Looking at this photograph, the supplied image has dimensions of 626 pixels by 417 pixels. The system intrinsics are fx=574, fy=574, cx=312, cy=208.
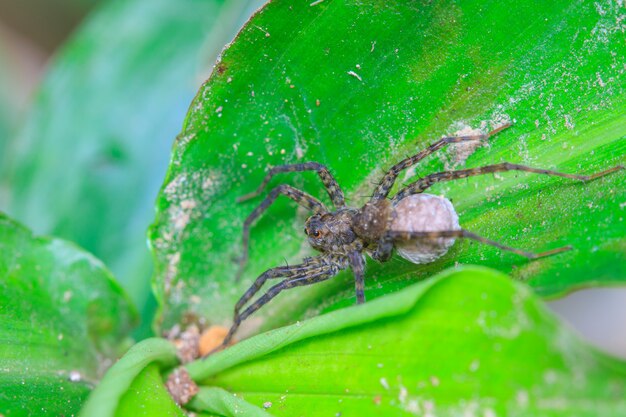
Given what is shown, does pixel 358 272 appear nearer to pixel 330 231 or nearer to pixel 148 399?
pixel 330 231

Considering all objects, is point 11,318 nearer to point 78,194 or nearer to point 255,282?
point 255,282

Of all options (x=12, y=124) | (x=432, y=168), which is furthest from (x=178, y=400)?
(x=12, y=124)

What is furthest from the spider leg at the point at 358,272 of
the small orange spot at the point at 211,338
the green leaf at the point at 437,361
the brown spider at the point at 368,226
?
the small orange spot at the point at 211,338

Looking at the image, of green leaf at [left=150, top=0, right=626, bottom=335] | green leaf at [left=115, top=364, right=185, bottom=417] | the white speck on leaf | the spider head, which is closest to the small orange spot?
green leaf at [left=150, top=0, right=626, bottom=335]

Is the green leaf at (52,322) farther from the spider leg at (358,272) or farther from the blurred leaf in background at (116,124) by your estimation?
the spider leg at (358,272)

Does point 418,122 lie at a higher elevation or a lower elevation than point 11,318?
higher

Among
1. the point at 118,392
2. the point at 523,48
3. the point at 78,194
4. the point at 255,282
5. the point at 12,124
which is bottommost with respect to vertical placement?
the point at 118,392
